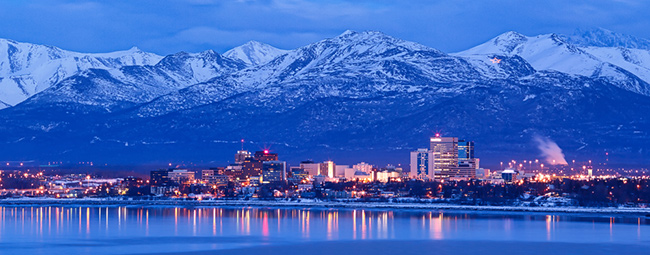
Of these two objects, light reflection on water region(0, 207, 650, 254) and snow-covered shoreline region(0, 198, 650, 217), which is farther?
snow-covered shoreline region(0, 198, 650, 217)

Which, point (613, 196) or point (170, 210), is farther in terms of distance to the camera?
point (613, 196)

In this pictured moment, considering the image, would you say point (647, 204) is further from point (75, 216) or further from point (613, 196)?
point (75, 216)

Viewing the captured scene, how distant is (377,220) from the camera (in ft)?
361

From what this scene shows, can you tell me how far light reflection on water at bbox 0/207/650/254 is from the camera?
276ft

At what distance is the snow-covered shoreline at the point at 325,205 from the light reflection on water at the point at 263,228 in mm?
8147

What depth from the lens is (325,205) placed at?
146250 millimetres

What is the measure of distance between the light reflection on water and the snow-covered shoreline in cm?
815

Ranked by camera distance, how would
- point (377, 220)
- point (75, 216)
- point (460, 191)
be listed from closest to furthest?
point (377, 220), point (75, 216), point (460, 191)

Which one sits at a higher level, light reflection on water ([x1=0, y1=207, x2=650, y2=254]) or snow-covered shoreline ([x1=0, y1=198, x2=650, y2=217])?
snow-covered shoreline ([x1=0, y1=198, x2=650, y2=217])

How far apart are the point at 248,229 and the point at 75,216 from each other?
1095 inches

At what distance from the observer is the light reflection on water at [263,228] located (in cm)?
8425

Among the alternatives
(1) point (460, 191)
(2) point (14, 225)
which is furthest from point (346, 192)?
(2) point (14, 225)

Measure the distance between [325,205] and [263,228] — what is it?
4755 cm

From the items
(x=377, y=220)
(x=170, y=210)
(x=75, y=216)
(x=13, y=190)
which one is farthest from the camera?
(x=13, y=190)
